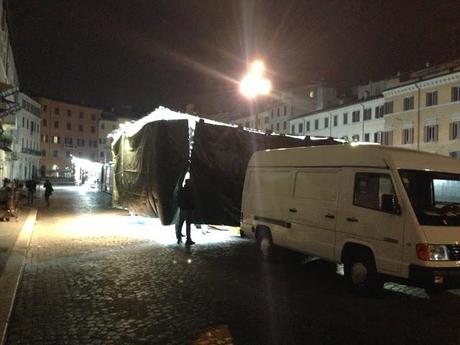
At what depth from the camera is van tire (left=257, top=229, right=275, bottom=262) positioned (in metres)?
12.0

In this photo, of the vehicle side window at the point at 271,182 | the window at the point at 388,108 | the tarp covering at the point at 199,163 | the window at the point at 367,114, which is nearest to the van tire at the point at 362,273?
the vehicle side window at the point at 271,182

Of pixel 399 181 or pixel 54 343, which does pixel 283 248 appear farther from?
pixel 54 343

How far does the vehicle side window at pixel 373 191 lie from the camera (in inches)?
326

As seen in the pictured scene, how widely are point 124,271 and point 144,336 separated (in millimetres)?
A: 4218

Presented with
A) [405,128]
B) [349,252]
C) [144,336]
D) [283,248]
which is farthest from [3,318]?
[405,128]

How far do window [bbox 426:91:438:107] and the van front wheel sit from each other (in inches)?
1644

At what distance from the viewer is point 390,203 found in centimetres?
815

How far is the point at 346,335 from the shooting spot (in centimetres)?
654

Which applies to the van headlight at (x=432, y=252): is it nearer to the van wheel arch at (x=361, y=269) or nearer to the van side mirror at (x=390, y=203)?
the van side mirror at (x=390, y=203)

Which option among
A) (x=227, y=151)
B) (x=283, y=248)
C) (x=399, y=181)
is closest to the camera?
(x=399, y=181)

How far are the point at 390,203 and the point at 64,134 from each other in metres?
104

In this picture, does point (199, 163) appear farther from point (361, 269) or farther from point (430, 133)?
point (430, 133)

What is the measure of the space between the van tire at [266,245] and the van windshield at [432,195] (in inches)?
168

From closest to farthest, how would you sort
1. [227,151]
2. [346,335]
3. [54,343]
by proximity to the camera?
[54,343] → [346,335] → [227,151]
